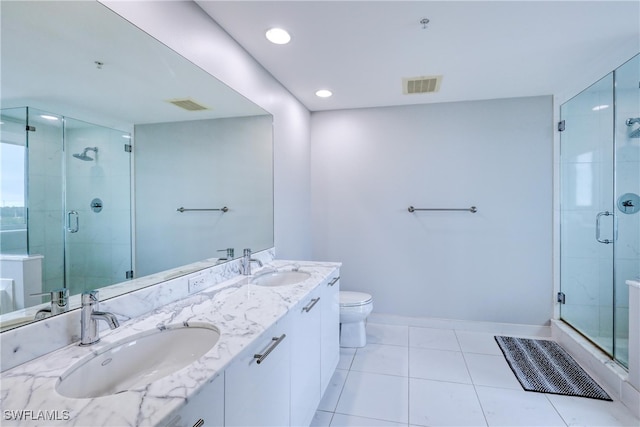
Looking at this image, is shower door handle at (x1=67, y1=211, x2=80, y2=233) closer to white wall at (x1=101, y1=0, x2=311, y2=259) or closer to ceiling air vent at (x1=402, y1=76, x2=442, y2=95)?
white wall at (x1=101, y1=0, x2=311, y2=259)

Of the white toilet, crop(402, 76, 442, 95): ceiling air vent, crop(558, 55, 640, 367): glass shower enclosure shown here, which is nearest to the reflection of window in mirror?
the white toilet

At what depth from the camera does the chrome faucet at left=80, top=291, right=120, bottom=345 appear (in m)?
1.02

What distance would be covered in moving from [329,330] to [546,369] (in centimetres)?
173

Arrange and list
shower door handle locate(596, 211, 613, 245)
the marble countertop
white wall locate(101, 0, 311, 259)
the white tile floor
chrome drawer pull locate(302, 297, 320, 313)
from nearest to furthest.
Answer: the marble countertop
white wall locate(101, 0, 311, 259)
chrome drawer pull locate(302, 297, 320, 313)
the white tile floor
shower door handle locate(596, 211, 613, 245)

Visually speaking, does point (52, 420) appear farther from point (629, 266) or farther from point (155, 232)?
point (629, 266)

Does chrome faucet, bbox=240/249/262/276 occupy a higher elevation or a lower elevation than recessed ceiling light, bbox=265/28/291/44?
lower

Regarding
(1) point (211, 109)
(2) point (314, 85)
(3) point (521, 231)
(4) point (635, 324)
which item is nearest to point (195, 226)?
(1) point (211, 109)

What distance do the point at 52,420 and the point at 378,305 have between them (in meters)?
2.99

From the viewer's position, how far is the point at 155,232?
5.21ft

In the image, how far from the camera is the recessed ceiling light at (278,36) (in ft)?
6.21

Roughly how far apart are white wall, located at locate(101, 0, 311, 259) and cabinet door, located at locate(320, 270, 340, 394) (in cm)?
70

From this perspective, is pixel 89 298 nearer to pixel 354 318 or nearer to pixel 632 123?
pixel 354 318

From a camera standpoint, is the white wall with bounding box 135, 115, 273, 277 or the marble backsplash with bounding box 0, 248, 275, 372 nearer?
the marble backsplash with bounding box 0, 248, 275, 372

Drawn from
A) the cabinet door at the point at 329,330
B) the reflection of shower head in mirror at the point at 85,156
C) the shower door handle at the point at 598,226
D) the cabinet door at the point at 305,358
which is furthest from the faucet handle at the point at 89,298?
the shower door handle at the point at 598,226
